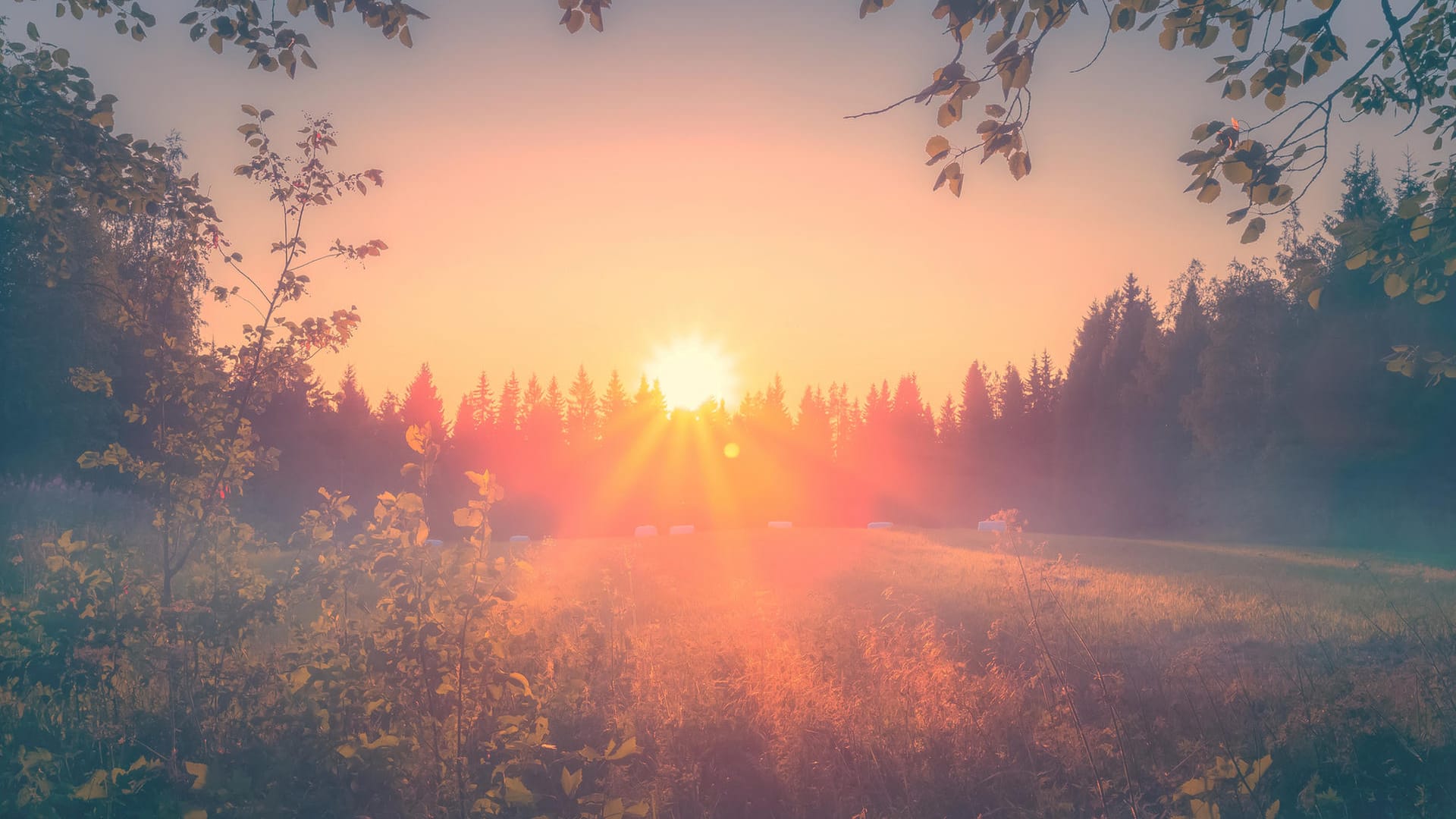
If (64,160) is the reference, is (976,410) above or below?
above

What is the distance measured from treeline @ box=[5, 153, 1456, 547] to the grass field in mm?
3550

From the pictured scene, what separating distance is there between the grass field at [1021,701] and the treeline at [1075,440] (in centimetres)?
355

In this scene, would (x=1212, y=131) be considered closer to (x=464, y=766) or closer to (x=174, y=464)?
(x=464, y=766)

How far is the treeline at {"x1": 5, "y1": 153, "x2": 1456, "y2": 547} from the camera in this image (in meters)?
32.8

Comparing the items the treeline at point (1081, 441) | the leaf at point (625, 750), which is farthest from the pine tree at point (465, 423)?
the leaf at point (625, 750)

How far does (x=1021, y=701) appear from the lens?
7.71 meters

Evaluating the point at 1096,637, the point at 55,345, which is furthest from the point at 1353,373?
the point at 55,345

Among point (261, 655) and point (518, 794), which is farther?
point (261, 655)

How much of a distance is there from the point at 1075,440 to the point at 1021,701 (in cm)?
5212

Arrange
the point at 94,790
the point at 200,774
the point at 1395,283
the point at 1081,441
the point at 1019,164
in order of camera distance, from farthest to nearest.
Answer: the point at 1081,441, the point at 1395,283, the point at 1019,164, the point at 94,790, the point at 200,774

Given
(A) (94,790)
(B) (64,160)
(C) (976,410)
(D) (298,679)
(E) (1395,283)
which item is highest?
(C) (976,410)

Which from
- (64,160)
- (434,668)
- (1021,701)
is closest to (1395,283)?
(1021,701)

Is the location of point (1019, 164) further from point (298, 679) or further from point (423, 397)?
point (423, 397)

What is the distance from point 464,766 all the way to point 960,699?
225 inches
